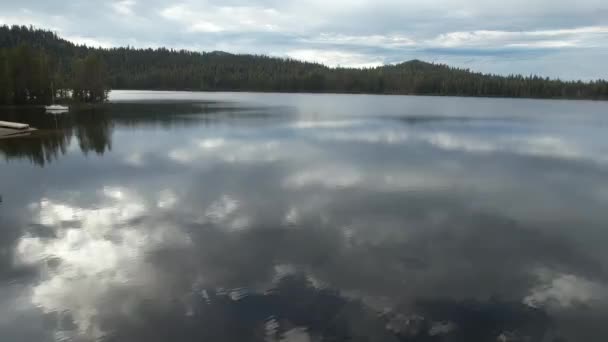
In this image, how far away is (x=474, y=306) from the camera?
29.6 ft

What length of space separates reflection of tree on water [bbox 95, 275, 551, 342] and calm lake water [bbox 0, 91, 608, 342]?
4cm

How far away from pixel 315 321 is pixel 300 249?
3.64 meters

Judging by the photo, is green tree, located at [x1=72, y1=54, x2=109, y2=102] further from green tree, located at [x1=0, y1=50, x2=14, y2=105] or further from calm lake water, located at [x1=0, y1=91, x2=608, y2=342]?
calm lake water, located at [x1=0, y1=91, x2=608, y2=342]

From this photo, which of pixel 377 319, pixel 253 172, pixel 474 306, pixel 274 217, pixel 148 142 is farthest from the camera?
pixel 148 142

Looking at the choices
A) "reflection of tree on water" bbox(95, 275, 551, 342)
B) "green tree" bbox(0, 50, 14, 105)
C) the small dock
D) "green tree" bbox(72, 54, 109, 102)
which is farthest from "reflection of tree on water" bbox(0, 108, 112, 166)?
"green tree" bbox(72, 54, 109, 102)

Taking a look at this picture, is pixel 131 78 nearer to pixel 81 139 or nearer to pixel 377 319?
pixel 81 139

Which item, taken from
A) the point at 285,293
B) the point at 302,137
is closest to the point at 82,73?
the point at 302,137

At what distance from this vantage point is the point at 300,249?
38.9 feet

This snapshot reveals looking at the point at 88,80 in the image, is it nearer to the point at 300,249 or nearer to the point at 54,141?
the point at 54,141

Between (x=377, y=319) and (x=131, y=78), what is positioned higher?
(x=131, y=78)

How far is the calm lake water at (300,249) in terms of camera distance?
8.32 meters

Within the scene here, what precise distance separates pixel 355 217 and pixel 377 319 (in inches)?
257

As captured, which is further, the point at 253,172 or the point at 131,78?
the point at 131,78

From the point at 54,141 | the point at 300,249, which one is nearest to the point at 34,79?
the point at 54,141
